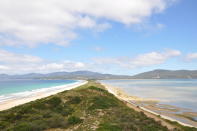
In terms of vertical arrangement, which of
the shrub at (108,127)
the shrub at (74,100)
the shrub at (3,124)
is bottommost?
the shrub at (108,127)

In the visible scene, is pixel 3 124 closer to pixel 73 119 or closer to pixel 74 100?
pixel 73 119

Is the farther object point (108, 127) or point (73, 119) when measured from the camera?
point (73, 119)

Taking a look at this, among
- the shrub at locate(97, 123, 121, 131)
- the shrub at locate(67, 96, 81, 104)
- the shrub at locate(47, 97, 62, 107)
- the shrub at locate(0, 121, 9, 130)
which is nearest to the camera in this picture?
the shrub at locate(97, 123, 121, 131)

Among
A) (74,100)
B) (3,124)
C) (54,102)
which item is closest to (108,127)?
(3,124)

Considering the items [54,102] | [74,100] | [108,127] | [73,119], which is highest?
[54,102]

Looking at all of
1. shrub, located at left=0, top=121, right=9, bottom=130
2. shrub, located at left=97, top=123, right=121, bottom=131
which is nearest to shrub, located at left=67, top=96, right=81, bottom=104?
shrub, located at left=0, top=121, right=9, bottom=130

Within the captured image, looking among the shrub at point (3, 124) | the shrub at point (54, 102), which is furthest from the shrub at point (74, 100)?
the shrub at point (3, 124)

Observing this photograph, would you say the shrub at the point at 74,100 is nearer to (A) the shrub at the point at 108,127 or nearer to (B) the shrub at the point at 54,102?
(B) the shrub at the point at 54,102

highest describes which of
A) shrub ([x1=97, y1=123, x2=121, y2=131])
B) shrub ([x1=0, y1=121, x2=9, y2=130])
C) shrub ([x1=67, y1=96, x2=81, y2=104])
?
shrub ([x1=67, y1=96, x2=81, y2=104])

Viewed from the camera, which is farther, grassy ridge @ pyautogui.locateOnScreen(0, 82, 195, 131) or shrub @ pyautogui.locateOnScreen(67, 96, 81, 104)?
shrub @ pyautogui.locateOnScreen(67, 96, 81, 104)

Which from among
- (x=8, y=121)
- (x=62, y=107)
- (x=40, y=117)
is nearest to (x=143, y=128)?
(x=40, y=117)

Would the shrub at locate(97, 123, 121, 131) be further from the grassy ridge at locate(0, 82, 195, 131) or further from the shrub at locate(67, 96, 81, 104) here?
the shrub at locate(67, 96, 81, 104)

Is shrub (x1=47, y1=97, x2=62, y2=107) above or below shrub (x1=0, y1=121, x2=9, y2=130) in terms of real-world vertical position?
above

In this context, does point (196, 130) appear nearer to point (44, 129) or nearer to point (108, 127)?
point (108, 127)
